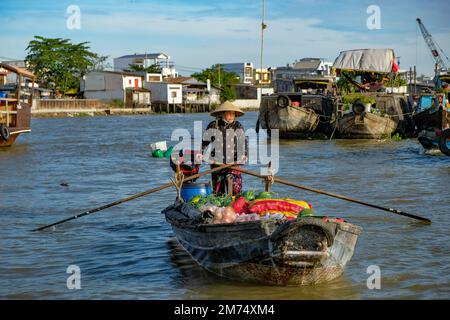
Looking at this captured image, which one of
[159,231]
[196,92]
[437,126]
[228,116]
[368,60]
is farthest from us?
[196,92]

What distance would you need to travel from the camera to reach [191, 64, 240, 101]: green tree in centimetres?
7800

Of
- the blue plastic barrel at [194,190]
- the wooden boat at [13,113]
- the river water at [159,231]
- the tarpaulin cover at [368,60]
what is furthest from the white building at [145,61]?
the blue plastic barrel at [194,190]

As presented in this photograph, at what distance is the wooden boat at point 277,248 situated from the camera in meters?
6.13

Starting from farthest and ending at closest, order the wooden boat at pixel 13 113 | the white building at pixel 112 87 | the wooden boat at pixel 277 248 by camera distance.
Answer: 1. the white building at pixel 112 87
2. the wooden boat at pixel 13 113
3. the wooden boat at pixel 277 248

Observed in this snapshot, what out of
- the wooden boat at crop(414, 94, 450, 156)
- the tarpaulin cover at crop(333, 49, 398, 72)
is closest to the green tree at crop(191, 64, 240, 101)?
the tarpaulin cover at crop(333, 49, 398, 72)

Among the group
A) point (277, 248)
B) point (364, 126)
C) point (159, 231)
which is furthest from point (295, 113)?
point (277, 248)

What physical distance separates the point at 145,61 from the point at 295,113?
57173 millimetres

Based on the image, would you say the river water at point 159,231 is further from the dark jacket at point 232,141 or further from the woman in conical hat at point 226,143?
the dark jacket at point 232,141

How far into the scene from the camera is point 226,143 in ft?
26.4

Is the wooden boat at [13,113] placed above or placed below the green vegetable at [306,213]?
above

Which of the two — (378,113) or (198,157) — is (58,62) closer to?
(378,113)

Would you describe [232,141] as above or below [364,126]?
above

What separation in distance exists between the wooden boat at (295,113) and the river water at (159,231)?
19.3 ft
